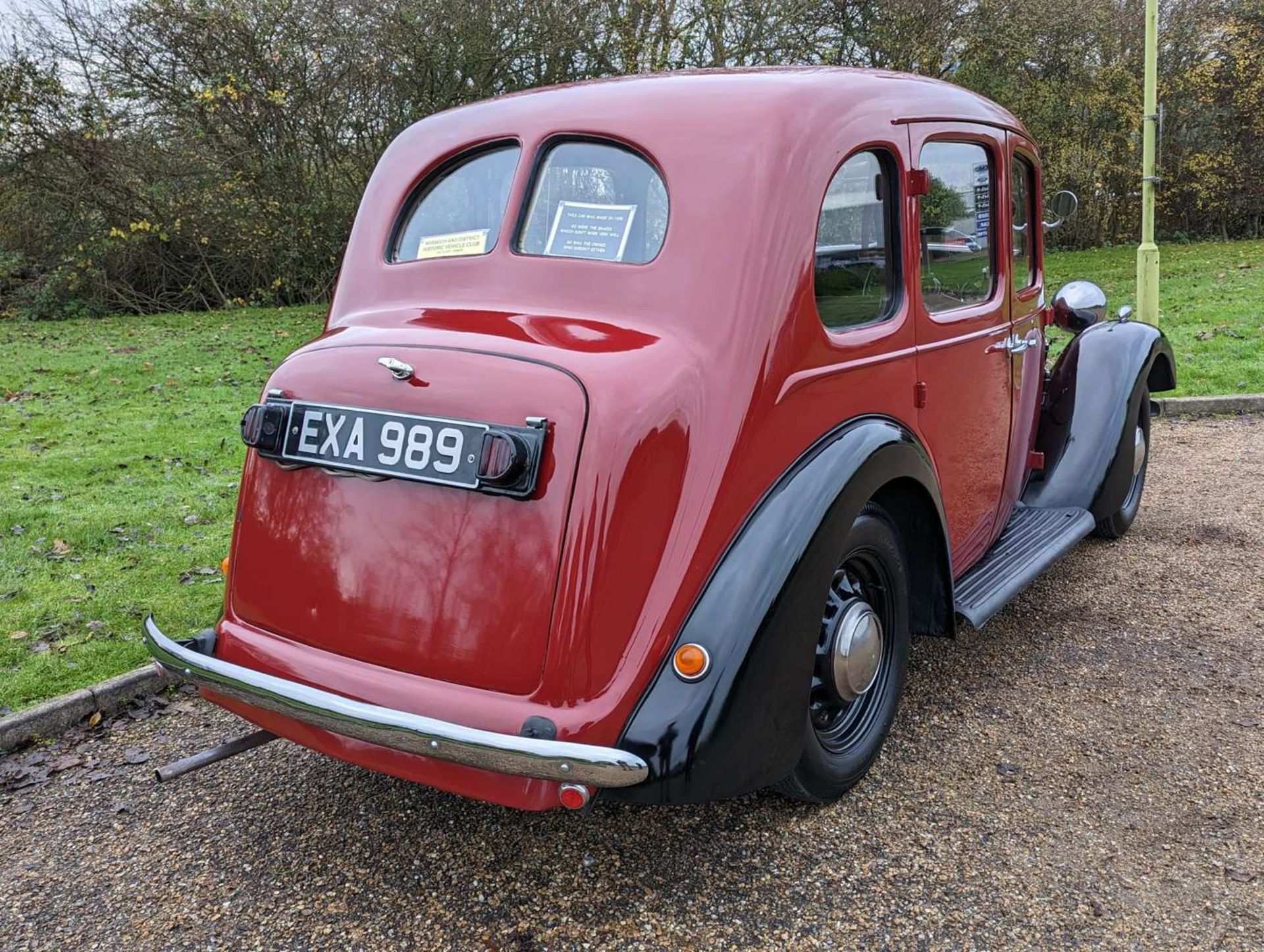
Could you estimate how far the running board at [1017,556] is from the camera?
3.15m

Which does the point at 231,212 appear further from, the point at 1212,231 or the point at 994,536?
the point at 1212,231

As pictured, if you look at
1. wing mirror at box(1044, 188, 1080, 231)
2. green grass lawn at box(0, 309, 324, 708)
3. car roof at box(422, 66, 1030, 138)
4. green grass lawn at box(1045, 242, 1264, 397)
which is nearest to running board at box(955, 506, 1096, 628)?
wing mirror at box(1044, 188, 1080, 231)

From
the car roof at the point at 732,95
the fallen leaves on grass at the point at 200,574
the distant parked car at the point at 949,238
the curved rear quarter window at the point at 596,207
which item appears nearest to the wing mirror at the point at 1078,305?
the distant parked car at the point at 949,238

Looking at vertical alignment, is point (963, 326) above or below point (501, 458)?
above

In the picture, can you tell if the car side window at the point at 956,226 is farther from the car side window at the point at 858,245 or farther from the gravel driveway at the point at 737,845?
the gravel driveway at the point at 737,845

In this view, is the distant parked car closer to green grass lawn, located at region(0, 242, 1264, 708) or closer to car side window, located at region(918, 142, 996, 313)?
car side window, located at region(918, 142, 996, 313)

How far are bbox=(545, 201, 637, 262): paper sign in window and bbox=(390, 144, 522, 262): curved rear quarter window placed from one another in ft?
0.63

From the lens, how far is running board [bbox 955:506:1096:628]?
3154 mm

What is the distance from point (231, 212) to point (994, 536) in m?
12.6

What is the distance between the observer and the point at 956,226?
129 inches

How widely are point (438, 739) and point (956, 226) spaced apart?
95.2 inches

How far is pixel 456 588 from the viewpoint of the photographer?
2.18 meters

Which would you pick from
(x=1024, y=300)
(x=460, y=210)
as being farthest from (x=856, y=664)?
(x=1024, y=300)

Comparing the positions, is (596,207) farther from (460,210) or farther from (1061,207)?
(1061,207)
